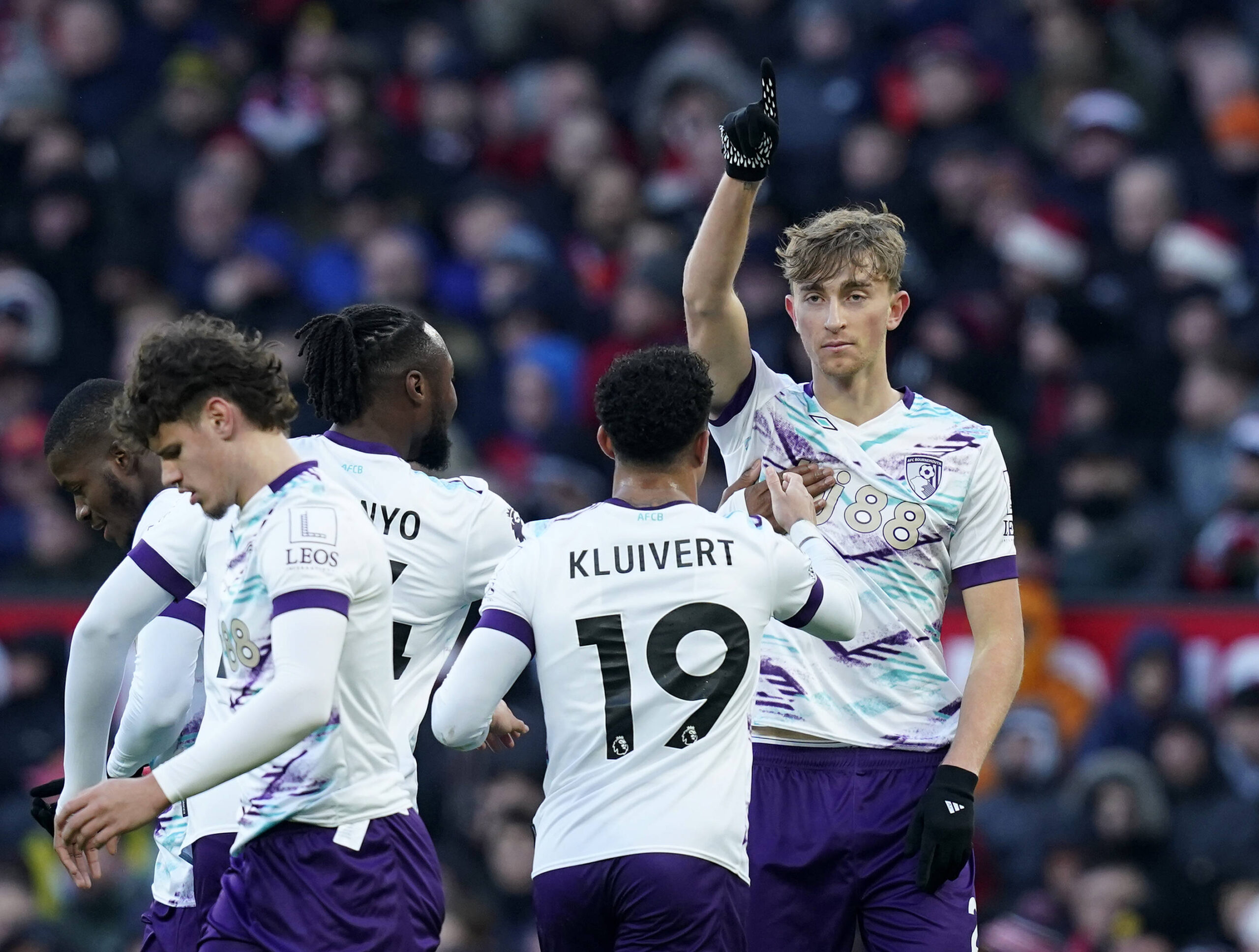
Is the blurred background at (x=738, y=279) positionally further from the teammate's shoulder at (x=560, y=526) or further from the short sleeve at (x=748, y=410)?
the teammate's shoulder at (x=560, y=526)

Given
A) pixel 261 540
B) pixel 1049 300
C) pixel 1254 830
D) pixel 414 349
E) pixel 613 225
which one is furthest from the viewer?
pixel 613 225

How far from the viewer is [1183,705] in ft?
26.3

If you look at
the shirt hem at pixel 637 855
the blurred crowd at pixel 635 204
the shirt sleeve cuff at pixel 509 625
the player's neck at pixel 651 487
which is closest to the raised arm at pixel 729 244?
the player's neck at pixel 651 487

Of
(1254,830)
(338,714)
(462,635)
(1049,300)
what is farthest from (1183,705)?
(338,714)

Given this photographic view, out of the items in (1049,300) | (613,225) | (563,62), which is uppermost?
(563,62)

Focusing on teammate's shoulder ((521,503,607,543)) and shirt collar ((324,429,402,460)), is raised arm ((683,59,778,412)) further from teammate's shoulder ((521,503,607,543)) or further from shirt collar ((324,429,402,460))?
shirt collar ((324,429,402,460))

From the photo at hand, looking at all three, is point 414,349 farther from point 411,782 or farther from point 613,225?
point 613,225

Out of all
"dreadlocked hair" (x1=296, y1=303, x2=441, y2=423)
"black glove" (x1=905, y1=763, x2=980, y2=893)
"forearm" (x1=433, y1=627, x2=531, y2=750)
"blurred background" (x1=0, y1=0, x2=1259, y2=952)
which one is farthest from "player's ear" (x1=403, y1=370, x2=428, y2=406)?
"blurred background" (x1=0, y1=0, x2=1259, y2=952)

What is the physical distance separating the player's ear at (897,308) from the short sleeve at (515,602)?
1304 mm

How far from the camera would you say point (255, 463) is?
3861 mm

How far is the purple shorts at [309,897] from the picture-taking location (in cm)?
388

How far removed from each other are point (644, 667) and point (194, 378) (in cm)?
112

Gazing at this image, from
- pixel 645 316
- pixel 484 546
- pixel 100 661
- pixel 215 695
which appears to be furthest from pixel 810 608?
pixel 645 316

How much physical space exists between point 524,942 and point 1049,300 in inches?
169
